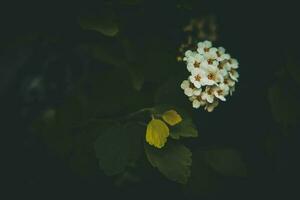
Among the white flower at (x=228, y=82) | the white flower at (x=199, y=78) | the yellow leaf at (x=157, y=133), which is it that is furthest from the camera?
the white flower at (x=228, y=82)

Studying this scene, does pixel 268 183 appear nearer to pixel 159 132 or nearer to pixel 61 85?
pixel 159 132

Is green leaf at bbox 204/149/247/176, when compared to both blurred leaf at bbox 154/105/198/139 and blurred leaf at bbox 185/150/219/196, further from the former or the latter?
blurred leaf at bbox 154/105/198/139

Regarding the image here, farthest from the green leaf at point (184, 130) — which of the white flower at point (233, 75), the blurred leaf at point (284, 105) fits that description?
the blurred leaf at point (284, 105)

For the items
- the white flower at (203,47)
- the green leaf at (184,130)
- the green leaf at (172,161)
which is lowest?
Answer: the green leaf at (172,161)

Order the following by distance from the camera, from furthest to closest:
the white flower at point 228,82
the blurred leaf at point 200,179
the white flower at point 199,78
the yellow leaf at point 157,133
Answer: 1. the blurred leaf at point 200,179
2. the white flower at point 228,82
3. the white flower at point 199,78
4. the yellow leaf at point 157,133

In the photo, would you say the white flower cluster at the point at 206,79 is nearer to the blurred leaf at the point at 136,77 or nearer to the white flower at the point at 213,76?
the white flower at the point at 213,76

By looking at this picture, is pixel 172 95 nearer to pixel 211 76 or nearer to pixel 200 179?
pixel 211 76

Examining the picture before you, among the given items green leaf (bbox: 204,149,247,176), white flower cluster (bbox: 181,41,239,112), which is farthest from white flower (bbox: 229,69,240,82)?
green leaf (bbox: 204,149,247,176)
